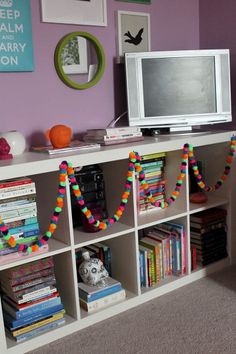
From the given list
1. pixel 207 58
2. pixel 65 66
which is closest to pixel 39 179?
pixel 65 66

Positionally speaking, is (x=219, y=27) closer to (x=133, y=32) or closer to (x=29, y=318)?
(x=133, y=32)

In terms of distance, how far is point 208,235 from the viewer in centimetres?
257

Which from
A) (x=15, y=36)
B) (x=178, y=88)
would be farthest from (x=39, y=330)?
(x=178, y=88)

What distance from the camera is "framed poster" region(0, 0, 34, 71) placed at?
2100 millimetres

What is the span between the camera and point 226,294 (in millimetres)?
2291

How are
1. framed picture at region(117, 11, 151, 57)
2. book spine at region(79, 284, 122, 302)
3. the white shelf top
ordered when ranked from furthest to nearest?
framed picture at region(117, 11, 151, 57) → book spine at region(79, 284, 122, 302) → the white shelf top

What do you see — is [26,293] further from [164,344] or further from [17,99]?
[17,99]

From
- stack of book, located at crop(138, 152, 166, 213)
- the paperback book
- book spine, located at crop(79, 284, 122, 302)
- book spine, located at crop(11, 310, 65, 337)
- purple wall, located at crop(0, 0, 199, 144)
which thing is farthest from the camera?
stack of book, located at crop(138, 152, 166, 213)

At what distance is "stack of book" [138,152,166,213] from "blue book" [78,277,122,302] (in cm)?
46

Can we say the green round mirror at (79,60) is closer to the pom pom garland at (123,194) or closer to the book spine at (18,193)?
the pom pom garland at (123,194)

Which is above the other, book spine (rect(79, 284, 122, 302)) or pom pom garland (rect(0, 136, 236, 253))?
pom pom garland (rect(0, 136, 236, 253))

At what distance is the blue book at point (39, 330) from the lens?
6.21ft

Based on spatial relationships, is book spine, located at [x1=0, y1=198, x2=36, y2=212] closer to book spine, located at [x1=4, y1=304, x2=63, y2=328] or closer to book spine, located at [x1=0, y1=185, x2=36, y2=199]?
book spine, located at [x1=0, y1=185, x2=36, y2=199]

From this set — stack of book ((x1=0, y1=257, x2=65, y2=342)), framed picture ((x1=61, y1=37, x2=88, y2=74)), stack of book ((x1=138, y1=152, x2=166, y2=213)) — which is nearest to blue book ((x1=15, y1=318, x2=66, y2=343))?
stack of book ((x1=0, y1=257, x2=65, y2=342))
